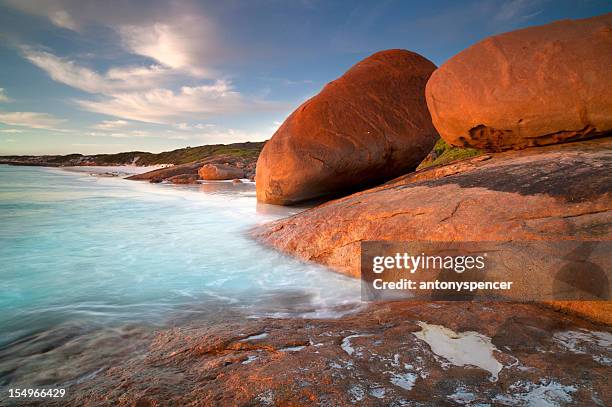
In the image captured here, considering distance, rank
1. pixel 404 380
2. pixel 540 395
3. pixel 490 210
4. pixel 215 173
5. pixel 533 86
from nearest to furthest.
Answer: pixel 540 395, pixel 404 380, pixel 490 210, pixel 533 86, pixel 215 173

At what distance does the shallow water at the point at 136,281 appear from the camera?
10.2 feet

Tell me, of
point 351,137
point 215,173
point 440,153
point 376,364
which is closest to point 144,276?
point 376,364

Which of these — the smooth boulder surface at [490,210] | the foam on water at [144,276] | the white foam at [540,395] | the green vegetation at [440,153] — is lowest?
the foam on water at [144,276]

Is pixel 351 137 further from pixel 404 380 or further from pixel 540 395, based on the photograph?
pixel 540 395

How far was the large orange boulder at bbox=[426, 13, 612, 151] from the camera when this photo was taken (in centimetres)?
470

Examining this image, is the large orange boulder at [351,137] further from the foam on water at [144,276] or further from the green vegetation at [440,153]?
the foam on water at [144,276]

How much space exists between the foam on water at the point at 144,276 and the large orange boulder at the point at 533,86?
346cm

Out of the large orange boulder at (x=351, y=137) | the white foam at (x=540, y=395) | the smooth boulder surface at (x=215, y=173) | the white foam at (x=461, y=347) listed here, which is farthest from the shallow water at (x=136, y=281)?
the smooth boulder surface at (x=215, y=173)

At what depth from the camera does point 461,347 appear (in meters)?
2.30

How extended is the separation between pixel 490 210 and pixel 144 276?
411 centimetres

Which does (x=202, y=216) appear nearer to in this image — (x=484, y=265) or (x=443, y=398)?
(x=484, y=265)

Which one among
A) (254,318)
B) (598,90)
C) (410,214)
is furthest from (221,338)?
(598,90)

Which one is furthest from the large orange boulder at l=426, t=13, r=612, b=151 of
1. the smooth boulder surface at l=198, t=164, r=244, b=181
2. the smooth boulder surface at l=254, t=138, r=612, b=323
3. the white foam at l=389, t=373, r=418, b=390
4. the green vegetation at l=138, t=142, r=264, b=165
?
the green vegetation at l=138, t=142, r=264, b=165

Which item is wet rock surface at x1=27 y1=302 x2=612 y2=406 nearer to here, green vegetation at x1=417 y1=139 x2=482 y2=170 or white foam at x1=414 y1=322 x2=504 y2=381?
white foam at x1=414 y1=322 x2=504 y2=381
